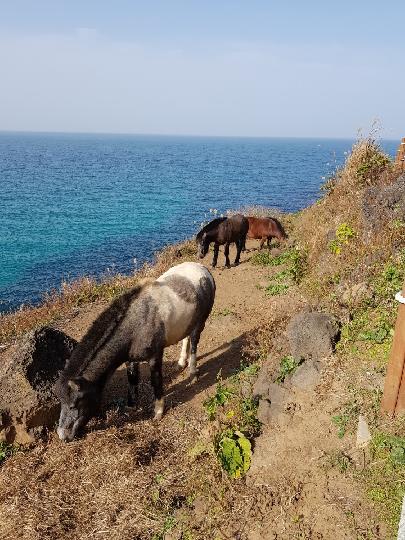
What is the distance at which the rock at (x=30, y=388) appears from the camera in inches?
294

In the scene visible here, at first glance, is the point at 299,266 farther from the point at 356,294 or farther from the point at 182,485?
the point at 182,485

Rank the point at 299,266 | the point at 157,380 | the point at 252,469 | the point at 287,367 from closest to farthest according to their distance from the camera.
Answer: the point at 252,469, the point at 287,367, the point at 157,380, the point at 299,266

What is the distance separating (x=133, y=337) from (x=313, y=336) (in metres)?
3.17

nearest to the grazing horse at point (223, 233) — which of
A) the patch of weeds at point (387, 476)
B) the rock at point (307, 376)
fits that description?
the rock at point (307, 376)

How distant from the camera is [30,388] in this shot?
7.70 m

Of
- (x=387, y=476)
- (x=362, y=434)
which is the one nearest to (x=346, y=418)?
(x=362, y=434)

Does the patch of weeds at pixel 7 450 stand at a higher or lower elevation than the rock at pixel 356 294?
lower

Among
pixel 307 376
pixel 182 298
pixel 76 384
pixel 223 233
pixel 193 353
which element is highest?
pixel 223 233

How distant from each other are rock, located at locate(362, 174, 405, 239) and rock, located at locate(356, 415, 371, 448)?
6.25m

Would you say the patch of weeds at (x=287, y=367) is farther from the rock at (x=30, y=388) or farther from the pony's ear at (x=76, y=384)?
the rock at (x=30, y=388)

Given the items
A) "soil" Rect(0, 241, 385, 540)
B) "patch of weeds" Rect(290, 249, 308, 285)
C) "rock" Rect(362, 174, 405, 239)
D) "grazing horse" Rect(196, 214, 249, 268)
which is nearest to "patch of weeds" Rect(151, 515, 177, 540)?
"soil" Rect(0, 241, 385, 540)

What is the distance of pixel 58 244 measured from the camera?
31203mm

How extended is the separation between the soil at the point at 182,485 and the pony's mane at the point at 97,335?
3.97ft

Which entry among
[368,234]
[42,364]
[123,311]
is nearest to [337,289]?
[368,234]
